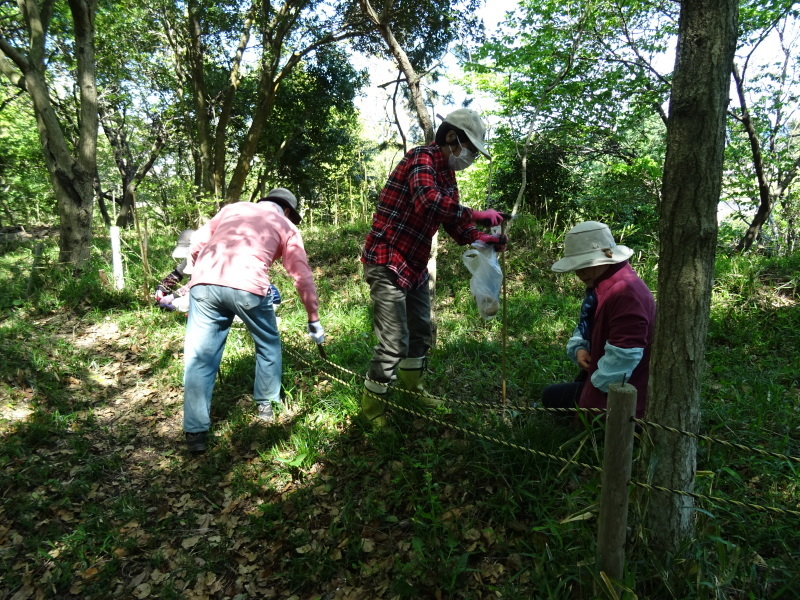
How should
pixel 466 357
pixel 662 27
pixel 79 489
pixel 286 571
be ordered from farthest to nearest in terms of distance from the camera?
1. pixel 662 27
2. pixel 466 357
3. pixel 79 489
4. pixel 286 571

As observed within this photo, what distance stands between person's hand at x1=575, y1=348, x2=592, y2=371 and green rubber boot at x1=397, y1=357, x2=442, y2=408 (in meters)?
1.09

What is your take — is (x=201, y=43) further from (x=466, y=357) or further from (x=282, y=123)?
(x=466, y=357)

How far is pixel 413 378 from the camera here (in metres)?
3.44

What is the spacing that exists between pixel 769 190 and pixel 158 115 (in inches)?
683

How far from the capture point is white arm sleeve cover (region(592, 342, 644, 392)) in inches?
90.3

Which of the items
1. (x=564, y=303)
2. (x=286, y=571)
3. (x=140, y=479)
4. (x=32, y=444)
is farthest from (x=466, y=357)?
(x=32, y=444)

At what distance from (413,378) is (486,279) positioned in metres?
0.99

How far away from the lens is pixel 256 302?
3211mm

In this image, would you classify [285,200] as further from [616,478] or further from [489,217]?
[616,478]

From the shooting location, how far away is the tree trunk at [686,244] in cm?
160

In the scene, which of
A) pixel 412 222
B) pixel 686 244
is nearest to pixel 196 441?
pixel 412 222

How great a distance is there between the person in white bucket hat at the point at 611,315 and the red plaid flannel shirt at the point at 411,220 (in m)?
0.67

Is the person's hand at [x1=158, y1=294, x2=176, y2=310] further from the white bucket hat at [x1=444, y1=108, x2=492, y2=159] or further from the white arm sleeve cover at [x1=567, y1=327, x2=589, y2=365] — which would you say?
the white arm sleeve cover at [x1=567, y1=327, x2=589, y2=365]

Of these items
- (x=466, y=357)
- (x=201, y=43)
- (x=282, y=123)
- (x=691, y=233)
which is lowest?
(x=466, y=357)
